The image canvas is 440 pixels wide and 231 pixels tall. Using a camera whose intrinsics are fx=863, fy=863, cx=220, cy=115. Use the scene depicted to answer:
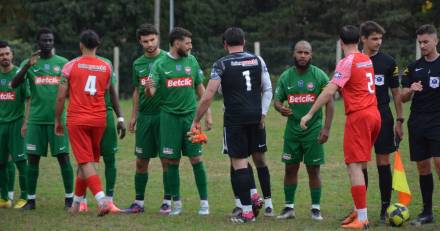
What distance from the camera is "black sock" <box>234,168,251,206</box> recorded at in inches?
406

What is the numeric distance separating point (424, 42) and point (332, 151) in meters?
8.50

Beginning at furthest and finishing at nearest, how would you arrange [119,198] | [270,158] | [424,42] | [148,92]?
1. [270,158]
2. [119,198]
3. [148,92]
4. [424,42]

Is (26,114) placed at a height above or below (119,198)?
above

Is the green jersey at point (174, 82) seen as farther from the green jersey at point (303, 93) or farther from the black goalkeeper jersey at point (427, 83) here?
the black goalkeeper jersey at point (427, 83)

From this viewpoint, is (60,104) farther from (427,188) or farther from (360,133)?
Answer: (427,188)

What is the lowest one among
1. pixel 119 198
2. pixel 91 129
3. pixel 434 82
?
pixel 119 198

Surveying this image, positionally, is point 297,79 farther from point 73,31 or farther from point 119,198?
point 73,31

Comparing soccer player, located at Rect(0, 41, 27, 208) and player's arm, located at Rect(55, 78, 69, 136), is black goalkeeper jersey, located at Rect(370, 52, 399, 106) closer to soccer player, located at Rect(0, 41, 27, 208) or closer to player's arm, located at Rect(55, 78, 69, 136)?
player's arm, located at Rect(55, 78, 69, 136)

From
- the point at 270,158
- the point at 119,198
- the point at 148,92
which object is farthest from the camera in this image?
the point at 270,158

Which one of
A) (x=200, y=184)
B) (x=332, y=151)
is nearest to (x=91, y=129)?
(x=200, y=184)

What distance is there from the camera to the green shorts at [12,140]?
39.9ft

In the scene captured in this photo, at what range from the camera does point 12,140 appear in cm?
1220

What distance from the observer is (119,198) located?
12.9 metres

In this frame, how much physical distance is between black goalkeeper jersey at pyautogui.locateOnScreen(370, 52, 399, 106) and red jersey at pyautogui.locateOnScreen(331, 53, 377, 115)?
19.8 inches
